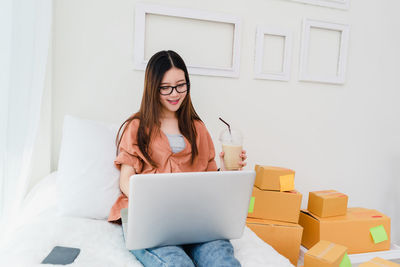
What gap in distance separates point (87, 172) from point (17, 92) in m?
0.42

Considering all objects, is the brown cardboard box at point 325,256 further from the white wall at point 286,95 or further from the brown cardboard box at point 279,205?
the white wall at point 286,95

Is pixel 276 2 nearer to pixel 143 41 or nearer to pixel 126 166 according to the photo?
pixel 143 41

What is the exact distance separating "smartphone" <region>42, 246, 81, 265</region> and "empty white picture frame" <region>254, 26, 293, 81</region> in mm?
1391

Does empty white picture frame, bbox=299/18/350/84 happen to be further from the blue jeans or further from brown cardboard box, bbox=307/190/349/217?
the blue jeans

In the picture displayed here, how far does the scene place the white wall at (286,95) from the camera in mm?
1613

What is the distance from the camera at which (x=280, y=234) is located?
4.99 ft

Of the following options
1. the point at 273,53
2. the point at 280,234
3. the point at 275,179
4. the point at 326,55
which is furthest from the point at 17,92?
the point at 326,55

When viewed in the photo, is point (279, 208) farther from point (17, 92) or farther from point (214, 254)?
point (17, 92)

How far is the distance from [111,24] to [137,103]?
17.4 inches

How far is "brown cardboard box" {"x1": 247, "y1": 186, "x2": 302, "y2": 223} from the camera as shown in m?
1.55

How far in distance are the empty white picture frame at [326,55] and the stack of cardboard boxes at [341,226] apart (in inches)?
31.2

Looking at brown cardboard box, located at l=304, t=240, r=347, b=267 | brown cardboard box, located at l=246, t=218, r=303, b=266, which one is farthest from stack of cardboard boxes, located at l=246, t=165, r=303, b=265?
brown cardboard box, located at l=304, t=240, r=347, b=267

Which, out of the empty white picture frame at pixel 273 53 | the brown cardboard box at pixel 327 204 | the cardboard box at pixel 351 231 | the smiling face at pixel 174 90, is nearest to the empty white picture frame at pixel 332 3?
the empty white picture frame at pixel 273 53

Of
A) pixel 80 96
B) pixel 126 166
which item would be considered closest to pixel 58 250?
pixel 126 166
